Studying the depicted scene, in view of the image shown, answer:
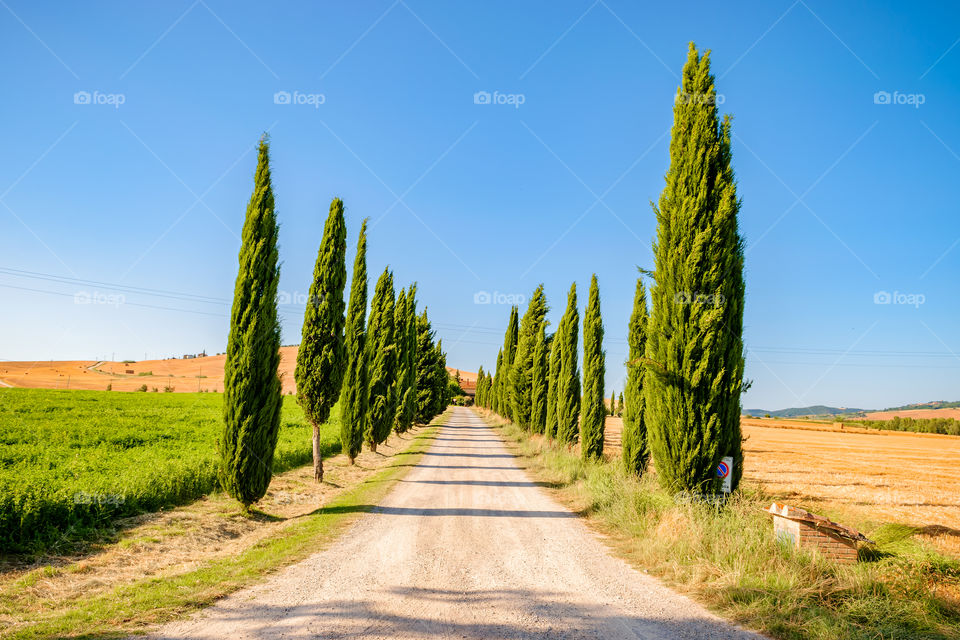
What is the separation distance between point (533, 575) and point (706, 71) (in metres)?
9.38

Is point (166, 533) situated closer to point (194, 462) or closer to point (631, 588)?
point (194, 462)

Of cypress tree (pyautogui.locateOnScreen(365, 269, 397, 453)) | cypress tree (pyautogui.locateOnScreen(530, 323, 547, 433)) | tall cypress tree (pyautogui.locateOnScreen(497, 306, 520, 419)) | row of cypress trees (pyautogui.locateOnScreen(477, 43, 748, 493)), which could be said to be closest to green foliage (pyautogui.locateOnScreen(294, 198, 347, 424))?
cypress tree (pyautogui.locateOnScreen(365, 269, 397, 453))

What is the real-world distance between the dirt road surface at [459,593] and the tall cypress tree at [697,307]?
2370 millimetres

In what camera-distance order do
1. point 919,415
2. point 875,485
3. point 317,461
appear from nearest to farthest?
1. point 317,461
2. point 875,485
3. point 919,415

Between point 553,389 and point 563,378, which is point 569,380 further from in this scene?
point 553,389

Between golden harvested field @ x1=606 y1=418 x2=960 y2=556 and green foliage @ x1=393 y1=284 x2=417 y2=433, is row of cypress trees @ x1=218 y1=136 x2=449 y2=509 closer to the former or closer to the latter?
green foliage @ x1=393 y1=284 x2=417 y2=433

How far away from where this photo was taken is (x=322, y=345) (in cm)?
1348

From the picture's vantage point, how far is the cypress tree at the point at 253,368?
9.15m

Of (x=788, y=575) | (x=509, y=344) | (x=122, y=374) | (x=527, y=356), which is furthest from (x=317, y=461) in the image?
(x=122, y=374)

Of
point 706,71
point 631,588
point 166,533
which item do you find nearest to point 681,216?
point 706,71

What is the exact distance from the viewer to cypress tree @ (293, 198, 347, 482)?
13.3m

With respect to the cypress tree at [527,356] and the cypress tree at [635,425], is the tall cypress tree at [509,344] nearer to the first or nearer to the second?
the cypress tree at [527,356]

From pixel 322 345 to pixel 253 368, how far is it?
13.6 ft

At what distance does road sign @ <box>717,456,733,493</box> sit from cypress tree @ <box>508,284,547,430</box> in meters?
24.0
